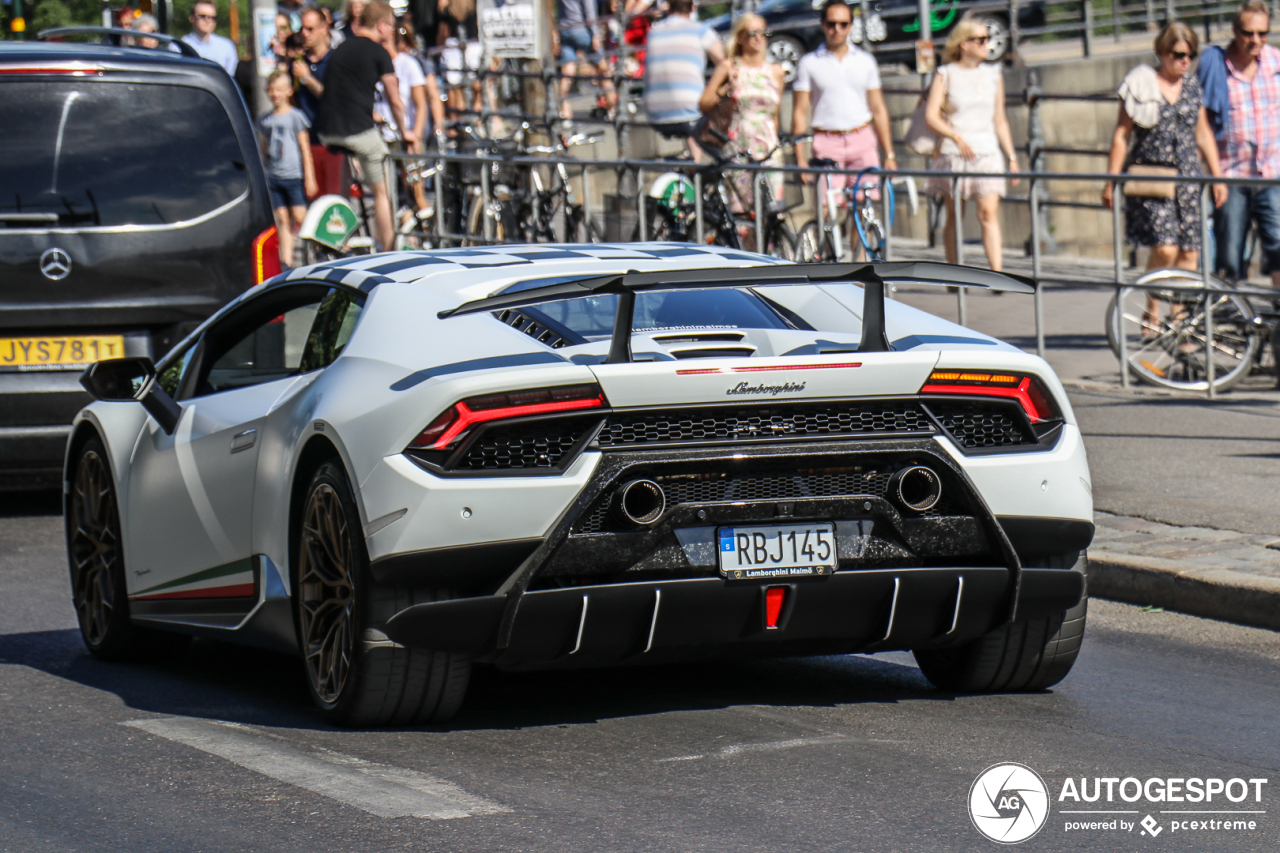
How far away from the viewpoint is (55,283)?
9336 millimetres

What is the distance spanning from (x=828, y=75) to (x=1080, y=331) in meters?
2.88

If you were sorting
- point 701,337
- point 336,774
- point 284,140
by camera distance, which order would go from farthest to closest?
1. point 284,140
2. point 701,337
3. point 336,774

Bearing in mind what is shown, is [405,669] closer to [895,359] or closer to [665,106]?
[895,359]

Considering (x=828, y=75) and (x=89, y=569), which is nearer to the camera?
(x=89, y=569)

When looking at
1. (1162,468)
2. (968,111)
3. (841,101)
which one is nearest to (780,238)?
(841,101)

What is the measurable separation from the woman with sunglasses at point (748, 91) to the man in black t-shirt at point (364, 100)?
258 cm

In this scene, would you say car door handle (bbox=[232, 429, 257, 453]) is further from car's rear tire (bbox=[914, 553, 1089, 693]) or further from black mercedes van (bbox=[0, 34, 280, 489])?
black mercedes van (bbox=[0, 34, 280, 489])

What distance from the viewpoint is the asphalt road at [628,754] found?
4438mm

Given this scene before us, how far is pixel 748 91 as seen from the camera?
15297 mm

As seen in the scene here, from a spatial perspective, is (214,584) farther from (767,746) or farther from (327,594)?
(767,746)

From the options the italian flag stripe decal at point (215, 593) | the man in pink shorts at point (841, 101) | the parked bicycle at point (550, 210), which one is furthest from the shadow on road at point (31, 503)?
the man in pink shorts at point (841, 101)

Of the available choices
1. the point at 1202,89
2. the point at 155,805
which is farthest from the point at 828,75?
the point at 155,805

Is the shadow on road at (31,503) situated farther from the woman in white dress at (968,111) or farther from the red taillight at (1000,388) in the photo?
the woman in white dress at (968,111)

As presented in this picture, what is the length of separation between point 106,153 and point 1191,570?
5.16 m
